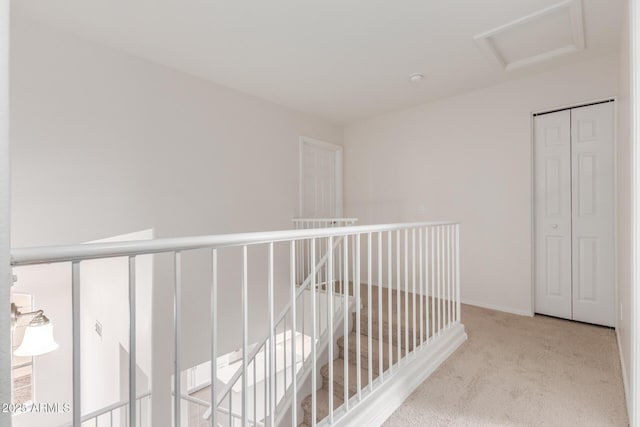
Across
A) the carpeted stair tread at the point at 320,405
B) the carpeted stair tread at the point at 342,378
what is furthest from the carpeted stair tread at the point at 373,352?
the carpeted stair tread at the point at 320,405

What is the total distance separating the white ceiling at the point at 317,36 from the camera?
6.61 ft

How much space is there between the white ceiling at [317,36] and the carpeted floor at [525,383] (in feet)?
Result: 7.92

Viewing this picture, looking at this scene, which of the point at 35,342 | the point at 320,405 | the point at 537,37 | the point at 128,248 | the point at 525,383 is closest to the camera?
the point at 128,248

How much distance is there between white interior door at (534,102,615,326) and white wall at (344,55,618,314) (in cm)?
13

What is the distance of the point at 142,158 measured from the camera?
260 cm

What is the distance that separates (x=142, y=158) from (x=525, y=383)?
3266 millimetres

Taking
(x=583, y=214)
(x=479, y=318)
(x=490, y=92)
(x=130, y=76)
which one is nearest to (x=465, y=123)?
(x=490, y=92)

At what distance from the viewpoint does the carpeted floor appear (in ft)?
5.15

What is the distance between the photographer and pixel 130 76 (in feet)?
8.36

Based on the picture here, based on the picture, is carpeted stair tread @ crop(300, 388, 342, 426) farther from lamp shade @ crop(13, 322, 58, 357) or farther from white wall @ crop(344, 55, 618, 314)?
white wall @ crop(344, 55, 618, 314)

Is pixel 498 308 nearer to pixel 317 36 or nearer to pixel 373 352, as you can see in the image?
pixel 373 352

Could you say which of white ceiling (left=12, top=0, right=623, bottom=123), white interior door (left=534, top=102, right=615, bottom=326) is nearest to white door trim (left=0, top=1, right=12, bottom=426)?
white ceiling (left=12, top=0, right=623, bottom=123)

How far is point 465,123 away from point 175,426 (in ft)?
12.1

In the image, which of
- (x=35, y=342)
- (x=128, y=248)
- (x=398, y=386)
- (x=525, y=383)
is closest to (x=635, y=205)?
(x=525, y=383)
